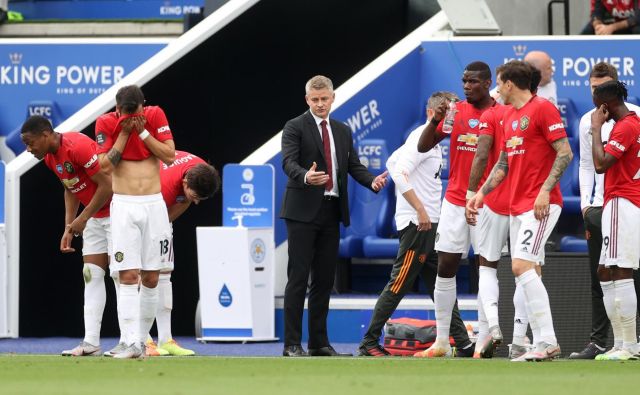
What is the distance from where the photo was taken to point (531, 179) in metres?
10.0

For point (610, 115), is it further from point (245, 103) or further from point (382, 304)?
point (245, 103)

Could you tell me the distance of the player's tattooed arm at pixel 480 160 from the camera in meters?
10.4

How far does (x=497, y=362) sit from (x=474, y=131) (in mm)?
1892

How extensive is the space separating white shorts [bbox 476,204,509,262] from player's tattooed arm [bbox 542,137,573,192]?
0.66 metres

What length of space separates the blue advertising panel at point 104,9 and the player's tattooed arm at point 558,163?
9.87 meters

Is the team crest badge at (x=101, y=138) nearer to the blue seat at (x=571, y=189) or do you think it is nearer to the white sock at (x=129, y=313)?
the white sock at (x=129, y=313)

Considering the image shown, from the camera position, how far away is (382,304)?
11570mm

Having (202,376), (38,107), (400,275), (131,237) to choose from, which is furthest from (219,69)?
(202,376)

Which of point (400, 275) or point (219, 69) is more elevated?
point (219, 69)

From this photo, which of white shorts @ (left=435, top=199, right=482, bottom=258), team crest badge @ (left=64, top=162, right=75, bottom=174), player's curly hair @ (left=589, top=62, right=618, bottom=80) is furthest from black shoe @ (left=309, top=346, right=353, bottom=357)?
player's curly hair @ (left=589, top=62, right=618, bottom=80)

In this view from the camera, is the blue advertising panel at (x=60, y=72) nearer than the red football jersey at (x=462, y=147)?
No

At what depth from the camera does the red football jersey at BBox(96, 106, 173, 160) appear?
10.3m

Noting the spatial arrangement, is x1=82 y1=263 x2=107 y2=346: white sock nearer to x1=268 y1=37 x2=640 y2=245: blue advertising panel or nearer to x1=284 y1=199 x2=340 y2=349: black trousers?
x1=284 y1=199 x2=340 y2=349: black trousers

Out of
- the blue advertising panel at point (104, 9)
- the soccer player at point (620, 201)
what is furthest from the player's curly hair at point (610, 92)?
the blue advertising panel at point (104, 9)
